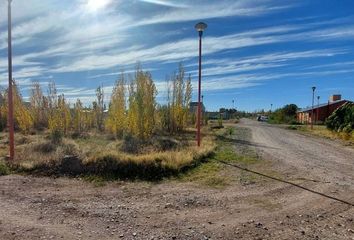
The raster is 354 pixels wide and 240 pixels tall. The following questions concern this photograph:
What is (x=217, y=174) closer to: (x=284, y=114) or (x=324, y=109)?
(x=324, y=109)

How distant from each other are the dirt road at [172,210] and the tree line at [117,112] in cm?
1205

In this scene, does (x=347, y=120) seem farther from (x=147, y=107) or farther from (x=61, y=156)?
(x=61, y=156)

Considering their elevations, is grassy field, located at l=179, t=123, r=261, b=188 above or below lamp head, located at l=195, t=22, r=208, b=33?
below

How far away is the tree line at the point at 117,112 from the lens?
22.0 metres

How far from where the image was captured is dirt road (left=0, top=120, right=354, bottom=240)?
5727mm

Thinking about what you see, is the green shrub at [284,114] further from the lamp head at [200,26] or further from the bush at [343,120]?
the lamp head at [200,26]

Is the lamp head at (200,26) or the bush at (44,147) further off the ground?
the lamp head at (200,26)

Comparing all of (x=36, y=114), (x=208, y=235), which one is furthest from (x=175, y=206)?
(x=36, y=114)

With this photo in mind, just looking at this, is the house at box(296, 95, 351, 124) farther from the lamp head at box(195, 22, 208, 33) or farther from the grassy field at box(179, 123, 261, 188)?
the grassy field at box(179, 123, 261, 188)

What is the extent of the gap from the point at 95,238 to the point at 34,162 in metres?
6.82

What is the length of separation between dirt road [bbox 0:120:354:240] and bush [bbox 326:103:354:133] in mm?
17089

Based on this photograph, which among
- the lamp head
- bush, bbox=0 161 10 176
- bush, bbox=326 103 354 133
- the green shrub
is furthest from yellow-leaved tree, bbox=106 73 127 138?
the green shrub

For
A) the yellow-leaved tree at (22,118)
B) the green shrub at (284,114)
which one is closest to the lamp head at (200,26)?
the yellow-leaved tree at (22,118)

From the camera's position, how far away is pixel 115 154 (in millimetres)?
11516
